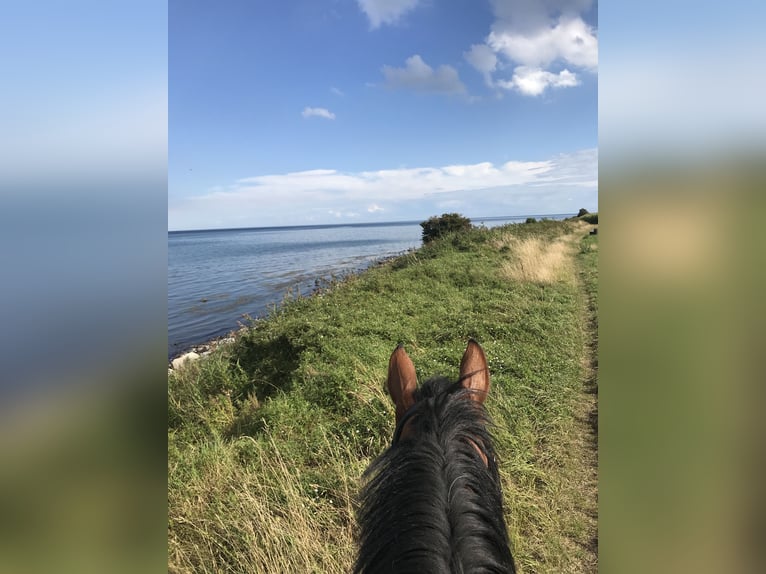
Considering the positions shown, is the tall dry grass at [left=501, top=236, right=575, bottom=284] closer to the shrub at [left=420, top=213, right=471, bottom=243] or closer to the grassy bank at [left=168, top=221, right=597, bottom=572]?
the grassy bank at [left=168, top=221, right=597, bottom=572]

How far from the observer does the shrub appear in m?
21.8

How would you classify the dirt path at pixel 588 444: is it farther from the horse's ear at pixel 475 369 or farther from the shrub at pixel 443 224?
the shrub at pixel 443 224

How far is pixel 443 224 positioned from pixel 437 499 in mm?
21855

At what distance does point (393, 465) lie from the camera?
4.33 feet

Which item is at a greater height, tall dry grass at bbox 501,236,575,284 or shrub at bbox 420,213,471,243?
shrub at bbox 420,213,471,243
